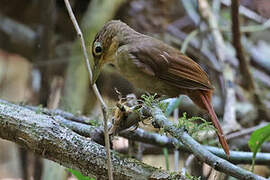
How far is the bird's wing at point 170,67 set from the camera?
1.82 m

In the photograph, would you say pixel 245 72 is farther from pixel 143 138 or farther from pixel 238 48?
pixel 143 138

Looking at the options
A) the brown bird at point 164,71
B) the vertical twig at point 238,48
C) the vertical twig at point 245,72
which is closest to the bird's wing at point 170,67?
the brown bird at point 164,71

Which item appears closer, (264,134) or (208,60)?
(264,134)

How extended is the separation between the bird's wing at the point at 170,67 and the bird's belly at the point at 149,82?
3cm

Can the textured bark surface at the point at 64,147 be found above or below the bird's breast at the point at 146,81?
below

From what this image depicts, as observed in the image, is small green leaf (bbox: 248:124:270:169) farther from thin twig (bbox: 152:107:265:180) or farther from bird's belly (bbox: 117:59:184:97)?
thin twig (bbox: 152:107:265:180)

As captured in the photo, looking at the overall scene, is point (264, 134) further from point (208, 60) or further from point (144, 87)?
point (208, 60)

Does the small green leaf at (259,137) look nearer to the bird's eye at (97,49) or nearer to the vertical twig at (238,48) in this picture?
the bird's eye at (97,49)

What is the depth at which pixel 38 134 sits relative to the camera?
4.69ft

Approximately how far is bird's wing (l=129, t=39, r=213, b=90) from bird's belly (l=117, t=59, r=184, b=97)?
3 centimetres

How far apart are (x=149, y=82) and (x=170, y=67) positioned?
0.36 ft

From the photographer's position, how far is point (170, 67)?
72.3 inches

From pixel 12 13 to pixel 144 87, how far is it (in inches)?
97.0

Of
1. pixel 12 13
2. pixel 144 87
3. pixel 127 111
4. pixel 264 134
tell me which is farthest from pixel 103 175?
pixel 12 13
